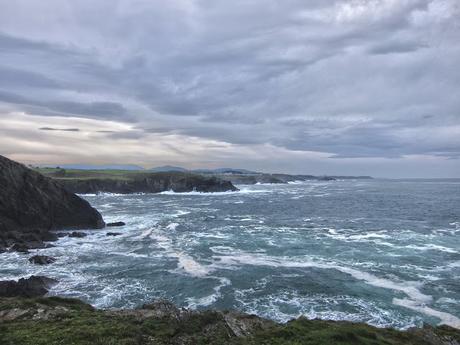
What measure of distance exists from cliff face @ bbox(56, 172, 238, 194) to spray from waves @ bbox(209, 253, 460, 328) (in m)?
127

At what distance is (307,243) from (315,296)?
2145cm

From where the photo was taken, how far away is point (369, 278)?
34.4 meters

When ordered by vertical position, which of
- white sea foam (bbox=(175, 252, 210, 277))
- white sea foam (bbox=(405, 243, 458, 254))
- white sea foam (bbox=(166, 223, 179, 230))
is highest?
white sea foam (bbox=(405, 243, 458, 254))

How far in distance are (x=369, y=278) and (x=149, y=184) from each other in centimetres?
14530

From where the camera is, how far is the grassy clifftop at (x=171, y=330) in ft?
54.1

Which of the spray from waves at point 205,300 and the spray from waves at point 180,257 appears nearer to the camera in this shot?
the spray from waves at point 205,300

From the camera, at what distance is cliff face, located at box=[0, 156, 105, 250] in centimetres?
5392

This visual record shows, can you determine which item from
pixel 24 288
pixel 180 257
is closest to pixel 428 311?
pixel 180 257

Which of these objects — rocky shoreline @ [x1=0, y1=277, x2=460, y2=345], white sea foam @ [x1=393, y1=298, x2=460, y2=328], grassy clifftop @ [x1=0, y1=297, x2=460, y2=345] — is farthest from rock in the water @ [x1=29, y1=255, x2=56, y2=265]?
white sea foam @ [x1=393, y1=298, x2=460, y2=328]

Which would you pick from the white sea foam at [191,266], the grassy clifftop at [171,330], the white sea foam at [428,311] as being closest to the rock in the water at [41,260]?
the white sea foam at [191,266]

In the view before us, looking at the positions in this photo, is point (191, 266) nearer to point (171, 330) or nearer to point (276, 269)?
point (276, 269)

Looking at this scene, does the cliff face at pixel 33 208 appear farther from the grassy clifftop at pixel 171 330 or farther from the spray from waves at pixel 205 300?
the grassy clifftop at pixel 171 330

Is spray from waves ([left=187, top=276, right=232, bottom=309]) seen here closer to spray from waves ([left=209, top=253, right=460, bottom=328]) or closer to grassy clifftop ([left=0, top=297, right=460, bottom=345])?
grassy clifftop ([left=0, top=297, right=460, bottom=345])

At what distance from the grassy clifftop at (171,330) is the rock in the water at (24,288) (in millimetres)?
6407
